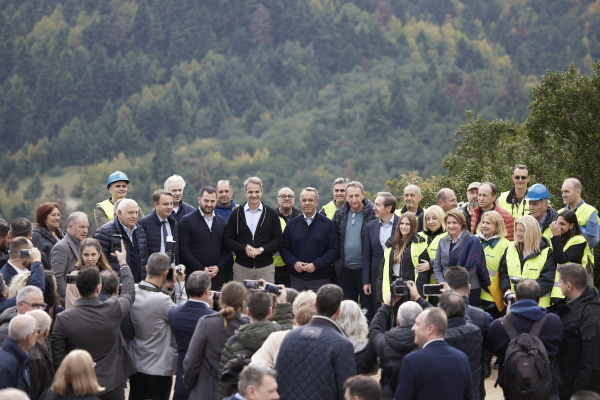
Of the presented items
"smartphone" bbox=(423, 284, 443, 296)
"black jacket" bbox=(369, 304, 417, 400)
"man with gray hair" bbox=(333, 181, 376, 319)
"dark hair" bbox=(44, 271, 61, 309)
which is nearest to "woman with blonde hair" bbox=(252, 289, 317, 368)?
"black jacket" bbox=(369, 304, 417, 400)

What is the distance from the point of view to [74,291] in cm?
557

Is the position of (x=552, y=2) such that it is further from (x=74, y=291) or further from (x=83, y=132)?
(x=74, y=291)

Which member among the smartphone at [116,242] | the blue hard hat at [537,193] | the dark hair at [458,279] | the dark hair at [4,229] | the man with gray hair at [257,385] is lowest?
the man with gray hair at [257,385]

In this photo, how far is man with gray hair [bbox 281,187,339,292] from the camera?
26.4 feet

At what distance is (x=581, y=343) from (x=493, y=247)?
166 cm

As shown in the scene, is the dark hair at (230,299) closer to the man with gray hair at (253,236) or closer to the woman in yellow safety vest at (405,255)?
the woman in yellow safety vest at (405,255)

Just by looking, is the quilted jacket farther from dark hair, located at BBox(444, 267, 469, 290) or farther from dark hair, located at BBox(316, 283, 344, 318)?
dark hair, located at BBox(444, 267, 469, 290)

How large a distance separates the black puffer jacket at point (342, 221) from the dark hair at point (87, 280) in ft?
13.0

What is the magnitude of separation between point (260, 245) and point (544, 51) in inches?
5305

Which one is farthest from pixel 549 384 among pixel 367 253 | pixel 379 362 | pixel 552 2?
pixel 552 2

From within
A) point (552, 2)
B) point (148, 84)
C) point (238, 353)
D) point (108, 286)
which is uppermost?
point (552, 2)

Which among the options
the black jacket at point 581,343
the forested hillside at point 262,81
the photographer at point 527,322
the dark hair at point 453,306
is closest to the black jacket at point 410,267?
the black jacket at point 581,343

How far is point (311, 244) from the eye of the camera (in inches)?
317

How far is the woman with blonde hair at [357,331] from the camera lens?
4.68 m
